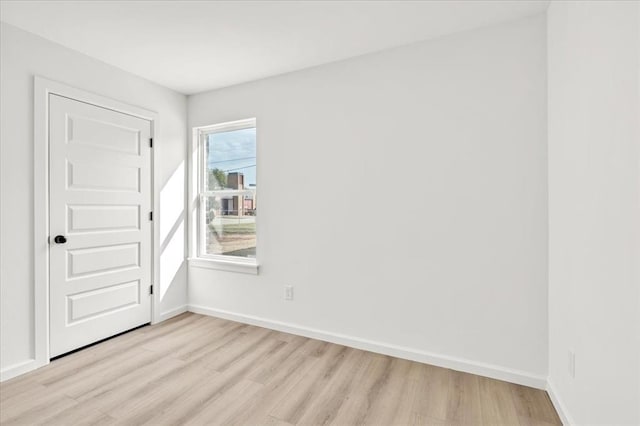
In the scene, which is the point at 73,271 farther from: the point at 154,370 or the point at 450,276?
the point at 450,276

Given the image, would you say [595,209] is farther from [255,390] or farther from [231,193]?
[231,193]

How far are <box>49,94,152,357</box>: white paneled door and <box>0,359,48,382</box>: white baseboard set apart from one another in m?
0.13

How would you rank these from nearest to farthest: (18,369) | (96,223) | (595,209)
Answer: (595,209) < (18,369) < (96,223)

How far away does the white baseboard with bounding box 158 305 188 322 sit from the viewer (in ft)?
10.7

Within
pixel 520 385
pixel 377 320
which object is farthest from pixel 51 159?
pixel 520 385

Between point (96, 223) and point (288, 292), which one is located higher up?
point (96, 223)

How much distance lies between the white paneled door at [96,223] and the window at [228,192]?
23.9 inches

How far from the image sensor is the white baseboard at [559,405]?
1635 millimetres

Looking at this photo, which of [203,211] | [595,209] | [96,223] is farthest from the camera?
[203,211]

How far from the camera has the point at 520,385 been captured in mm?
2066

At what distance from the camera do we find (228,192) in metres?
3.40

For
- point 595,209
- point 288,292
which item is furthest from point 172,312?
point 595,209

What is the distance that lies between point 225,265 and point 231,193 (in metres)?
0.77

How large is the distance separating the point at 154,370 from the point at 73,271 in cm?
109
